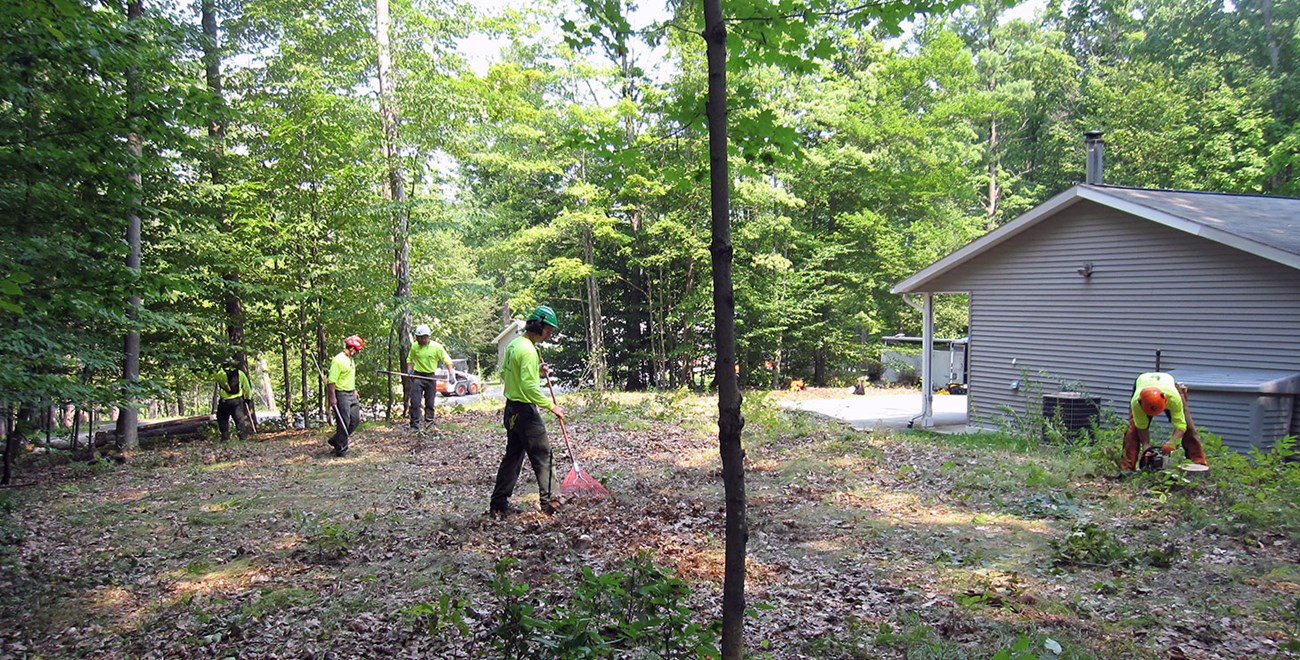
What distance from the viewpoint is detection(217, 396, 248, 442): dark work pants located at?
13578mm

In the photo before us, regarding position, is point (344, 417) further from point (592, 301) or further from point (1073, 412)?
point (592, 301)

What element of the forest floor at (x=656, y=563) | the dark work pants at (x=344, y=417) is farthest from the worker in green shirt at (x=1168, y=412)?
the dark work pants at (x=344, y=417)

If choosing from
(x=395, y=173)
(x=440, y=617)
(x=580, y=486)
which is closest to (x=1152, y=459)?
(x=580, y=486)

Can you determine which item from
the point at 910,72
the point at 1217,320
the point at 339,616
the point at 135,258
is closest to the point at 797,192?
the point at 910,72

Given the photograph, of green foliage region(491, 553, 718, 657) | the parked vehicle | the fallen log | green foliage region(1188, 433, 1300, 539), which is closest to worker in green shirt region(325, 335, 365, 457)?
the fallen log

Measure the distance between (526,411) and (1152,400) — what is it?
241 inches

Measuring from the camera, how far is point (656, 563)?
5102 millimetres

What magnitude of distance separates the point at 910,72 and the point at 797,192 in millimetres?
5436

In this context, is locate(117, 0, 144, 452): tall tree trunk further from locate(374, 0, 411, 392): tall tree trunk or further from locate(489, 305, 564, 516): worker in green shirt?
locate(374, 0, 411, 392): tall tree trunk

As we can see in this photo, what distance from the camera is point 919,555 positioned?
536 centimetres

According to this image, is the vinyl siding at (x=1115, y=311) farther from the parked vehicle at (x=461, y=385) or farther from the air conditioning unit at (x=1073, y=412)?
the parked vehicle at (x=461, y=385)

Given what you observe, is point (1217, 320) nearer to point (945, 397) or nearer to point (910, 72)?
point (945, 397)

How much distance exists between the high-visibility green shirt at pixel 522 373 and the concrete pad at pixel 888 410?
10.3 meters

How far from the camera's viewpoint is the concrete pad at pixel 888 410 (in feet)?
51.8
